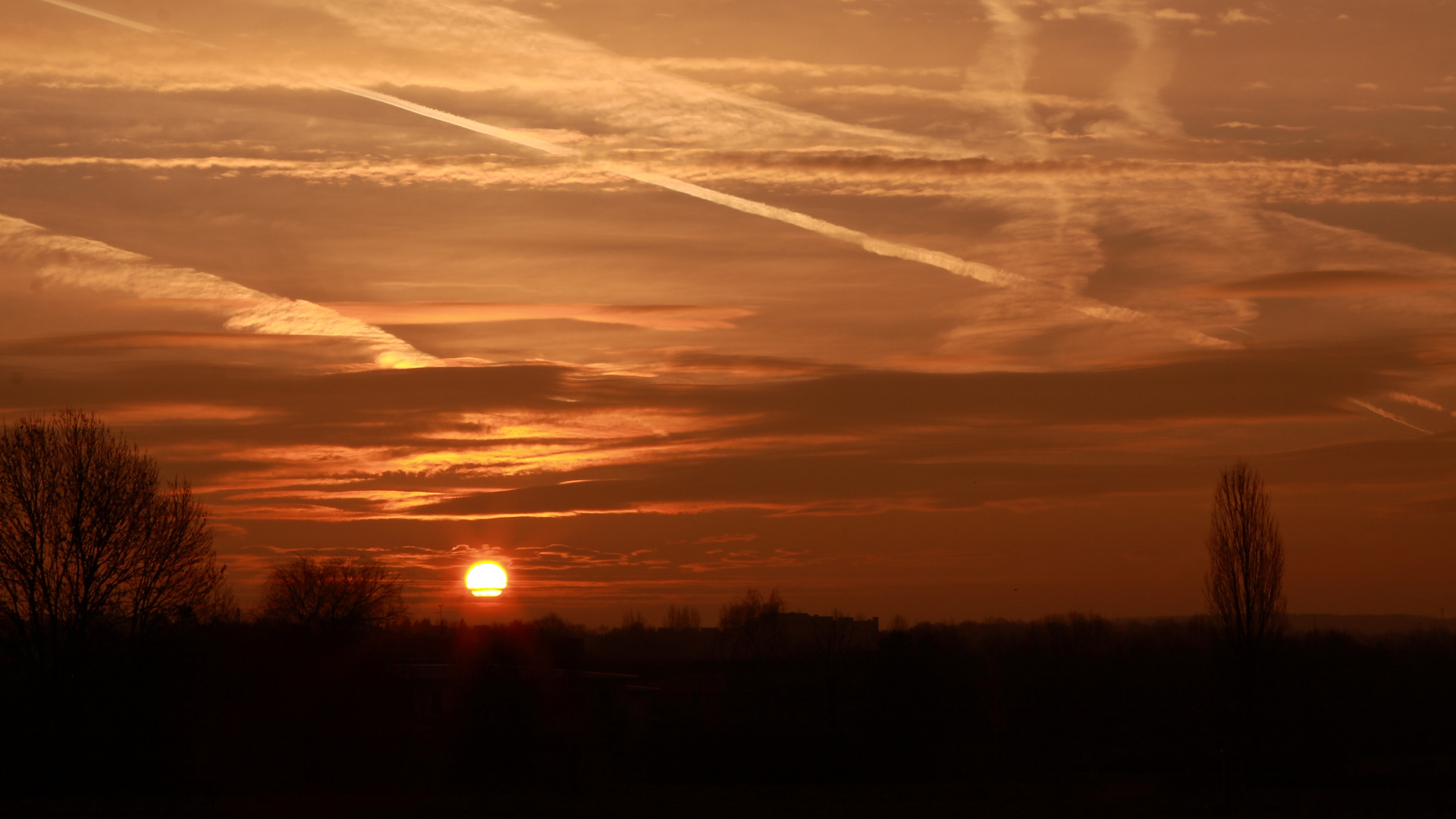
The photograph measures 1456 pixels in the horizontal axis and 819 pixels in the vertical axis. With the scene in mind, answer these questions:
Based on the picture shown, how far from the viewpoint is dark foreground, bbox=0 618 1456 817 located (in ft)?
145

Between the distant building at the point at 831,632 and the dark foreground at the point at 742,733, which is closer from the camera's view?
the dark foreground at the point at 742,733

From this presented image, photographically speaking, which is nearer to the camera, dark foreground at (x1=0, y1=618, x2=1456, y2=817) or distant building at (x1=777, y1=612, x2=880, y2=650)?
dark foreground at (x1=0, y1=618, x2=1456, y2=817)

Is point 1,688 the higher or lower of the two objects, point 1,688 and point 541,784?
the higher

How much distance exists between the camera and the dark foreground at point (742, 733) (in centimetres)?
4412

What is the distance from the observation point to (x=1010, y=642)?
110250 mm

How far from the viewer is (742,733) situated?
2347 inches

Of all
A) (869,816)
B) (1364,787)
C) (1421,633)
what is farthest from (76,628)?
(1421,633)

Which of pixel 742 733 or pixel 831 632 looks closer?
pixel 742 733

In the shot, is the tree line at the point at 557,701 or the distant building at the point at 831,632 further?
the distant building at the point at 831,632

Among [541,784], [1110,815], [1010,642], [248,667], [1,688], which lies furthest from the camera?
[1010,642]

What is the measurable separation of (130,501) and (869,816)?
30.3m

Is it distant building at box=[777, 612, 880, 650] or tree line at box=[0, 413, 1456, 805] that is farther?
distant building at box=[777, 612, 880, 650]

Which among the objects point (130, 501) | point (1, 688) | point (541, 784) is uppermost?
point (130, 501)

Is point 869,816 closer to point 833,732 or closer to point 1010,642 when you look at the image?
point 833,732
